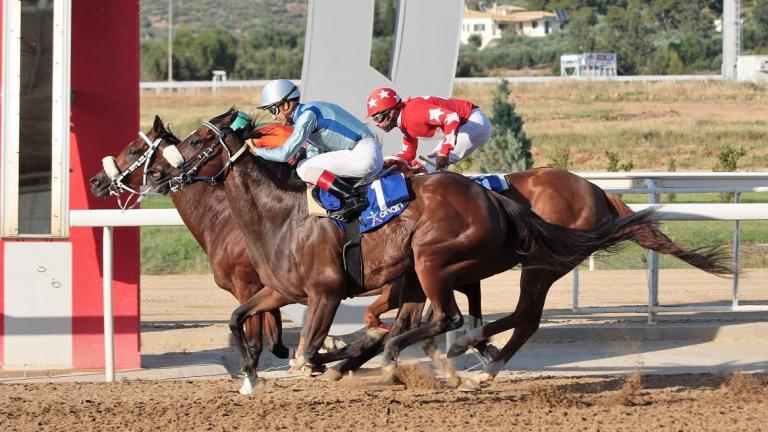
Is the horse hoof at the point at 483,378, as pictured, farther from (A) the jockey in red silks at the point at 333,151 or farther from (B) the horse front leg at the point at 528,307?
(A) the jockey in red silks at the point at 333,151

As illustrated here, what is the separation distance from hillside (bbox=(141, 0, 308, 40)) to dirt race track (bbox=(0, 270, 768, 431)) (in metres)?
70.6

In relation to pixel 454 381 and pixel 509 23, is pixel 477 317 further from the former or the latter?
pixel 509 23

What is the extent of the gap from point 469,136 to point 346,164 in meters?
1.17

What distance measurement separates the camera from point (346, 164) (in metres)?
5.49

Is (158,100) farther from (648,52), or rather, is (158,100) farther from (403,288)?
(403,288)

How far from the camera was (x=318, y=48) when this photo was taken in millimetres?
6879

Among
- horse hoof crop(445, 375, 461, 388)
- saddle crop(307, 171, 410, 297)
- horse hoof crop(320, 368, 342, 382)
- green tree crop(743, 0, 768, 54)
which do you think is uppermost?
green tree crop(743, 0, 768, 54)

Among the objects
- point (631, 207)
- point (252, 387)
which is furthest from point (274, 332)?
point (631, 207)

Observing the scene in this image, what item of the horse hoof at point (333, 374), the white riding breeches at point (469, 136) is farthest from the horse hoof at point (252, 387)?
the white riding breeches at point (469, 136)

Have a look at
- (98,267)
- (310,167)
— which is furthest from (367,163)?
(98,267)

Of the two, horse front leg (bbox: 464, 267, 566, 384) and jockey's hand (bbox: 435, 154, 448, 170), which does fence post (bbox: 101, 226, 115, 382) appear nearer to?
jockey's hand (bbox: 435, 154, 448, 170)

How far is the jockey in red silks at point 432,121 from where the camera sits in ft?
20.1

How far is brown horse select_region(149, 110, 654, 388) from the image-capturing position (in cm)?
539

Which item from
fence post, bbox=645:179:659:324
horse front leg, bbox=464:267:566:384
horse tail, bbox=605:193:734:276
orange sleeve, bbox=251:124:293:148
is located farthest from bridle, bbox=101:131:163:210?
fence post, bbox=645:179:659:324
